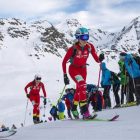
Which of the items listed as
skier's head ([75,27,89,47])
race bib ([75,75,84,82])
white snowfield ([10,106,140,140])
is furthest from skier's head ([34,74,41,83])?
white snowfield ([10,106,140,140])

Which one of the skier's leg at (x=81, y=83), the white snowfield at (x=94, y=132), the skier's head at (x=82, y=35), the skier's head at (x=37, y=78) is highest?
the skier's head at (x=82, y=35)

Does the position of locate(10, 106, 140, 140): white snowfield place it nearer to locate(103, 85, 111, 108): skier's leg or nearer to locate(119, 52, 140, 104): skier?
locate(119, 52, 140, 104): skier

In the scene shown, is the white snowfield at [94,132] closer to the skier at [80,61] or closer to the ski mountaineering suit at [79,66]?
the skier at [80,61]

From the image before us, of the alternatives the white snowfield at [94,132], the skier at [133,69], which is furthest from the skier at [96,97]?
the white snowfield at [94,132]

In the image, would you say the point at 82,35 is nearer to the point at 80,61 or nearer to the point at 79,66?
the point at 80,61

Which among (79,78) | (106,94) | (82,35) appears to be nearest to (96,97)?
(106,94)

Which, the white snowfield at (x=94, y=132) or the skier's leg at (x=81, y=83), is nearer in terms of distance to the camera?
the white snowfield at (x=94, y=132)

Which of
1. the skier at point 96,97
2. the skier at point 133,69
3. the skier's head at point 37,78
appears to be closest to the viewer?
the skier at point 133,69

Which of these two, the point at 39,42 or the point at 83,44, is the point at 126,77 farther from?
the point at 39,42

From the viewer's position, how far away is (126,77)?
29.6 feet

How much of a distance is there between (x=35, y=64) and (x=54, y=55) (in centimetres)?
2090

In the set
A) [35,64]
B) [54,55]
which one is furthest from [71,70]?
[54,55]

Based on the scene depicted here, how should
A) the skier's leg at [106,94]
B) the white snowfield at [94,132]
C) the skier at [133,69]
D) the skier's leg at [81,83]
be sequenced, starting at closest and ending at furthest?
1. the white snowfield at [94,132]
2. the skier's leg at [81,83]
3. the skier at [133,69]
4. the skier's leg at [106,94]

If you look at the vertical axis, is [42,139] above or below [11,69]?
below
